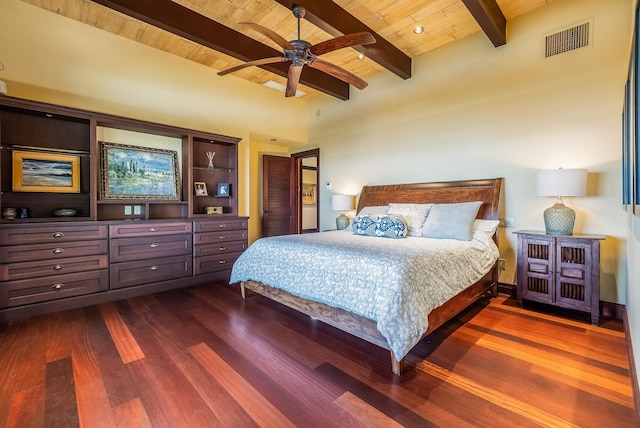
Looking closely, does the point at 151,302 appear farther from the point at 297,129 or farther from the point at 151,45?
the point at 297,129

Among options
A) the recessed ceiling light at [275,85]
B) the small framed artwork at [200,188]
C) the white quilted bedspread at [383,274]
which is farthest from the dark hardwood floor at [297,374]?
the recessed ceiling light at [275,85]

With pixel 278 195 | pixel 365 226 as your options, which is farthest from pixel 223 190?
pixel 365 226

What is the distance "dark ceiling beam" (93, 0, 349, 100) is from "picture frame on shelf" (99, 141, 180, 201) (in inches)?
63.3

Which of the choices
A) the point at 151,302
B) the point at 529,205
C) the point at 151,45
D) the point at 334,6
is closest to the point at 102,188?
the point at 151,302

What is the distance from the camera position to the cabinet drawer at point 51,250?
2.70 m

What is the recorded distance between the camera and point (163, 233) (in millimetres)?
3648

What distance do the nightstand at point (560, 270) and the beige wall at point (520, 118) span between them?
41 cm

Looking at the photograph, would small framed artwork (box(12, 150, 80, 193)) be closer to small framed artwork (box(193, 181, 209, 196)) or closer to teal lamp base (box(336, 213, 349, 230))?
small framed artwork (box(193, 181, 209, 196))

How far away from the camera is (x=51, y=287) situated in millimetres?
2914

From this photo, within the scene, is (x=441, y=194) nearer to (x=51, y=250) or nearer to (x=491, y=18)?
(x=491, y=18)

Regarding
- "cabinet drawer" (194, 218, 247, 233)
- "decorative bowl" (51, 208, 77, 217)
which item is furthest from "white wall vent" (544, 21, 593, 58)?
"decorative bowl" (51, 208, 77, 217)

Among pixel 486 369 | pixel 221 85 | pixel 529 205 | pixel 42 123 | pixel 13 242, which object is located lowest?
pixel 486 369

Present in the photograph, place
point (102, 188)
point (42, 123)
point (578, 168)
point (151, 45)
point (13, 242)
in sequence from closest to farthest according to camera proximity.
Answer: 1. point (13, 242)
2. point (578, 168)
3. point (42, 123)
4. point (102, 188)
5. point (151, 45)

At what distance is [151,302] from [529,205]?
4.45 m
